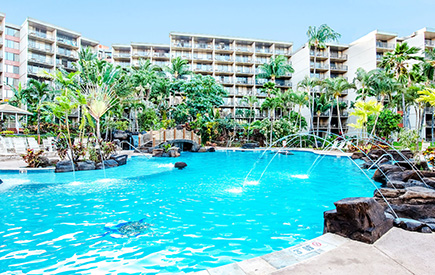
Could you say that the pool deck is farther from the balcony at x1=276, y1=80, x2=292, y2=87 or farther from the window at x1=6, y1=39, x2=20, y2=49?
the window at x1=6, y1=39, x2=20, y2=49

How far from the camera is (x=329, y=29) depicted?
1591 inches

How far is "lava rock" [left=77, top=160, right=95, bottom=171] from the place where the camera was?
14152 millimetres

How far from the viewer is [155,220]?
6117mm

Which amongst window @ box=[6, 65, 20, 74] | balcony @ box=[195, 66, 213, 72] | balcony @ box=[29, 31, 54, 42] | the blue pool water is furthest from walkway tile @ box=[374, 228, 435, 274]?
window @ box=[6, 65, 20, 74]

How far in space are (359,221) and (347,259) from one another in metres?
0.81

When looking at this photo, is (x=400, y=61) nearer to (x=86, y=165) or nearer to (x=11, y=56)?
(x=86, y=165)

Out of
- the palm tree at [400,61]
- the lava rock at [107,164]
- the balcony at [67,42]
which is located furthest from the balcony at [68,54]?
the palm tree at [400,61]

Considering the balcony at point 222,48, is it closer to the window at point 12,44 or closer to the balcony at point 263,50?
the balcony at point 263,50

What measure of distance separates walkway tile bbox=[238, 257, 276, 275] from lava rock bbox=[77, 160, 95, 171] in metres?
13.5

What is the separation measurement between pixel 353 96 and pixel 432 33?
14.8 metres

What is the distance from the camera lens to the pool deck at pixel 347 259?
2936 millimetres

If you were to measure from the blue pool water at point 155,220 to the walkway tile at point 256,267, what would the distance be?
3.58 feet

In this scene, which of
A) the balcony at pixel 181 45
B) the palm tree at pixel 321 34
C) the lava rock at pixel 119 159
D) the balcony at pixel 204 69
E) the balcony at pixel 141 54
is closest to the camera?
the lava rock at pixel 119 159

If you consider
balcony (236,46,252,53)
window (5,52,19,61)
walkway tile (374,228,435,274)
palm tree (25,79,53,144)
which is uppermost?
balcony (236,46,252,53)
